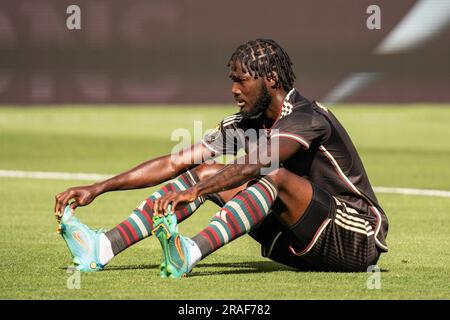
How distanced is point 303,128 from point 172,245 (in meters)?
1.14

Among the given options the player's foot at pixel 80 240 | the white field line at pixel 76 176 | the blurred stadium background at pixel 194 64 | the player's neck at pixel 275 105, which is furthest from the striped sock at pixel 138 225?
the blurred stadium background at pixel 194 64

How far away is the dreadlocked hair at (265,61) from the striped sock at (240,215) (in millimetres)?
840

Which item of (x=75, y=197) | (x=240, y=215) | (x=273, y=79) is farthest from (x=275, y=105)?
(x=75, y=197)

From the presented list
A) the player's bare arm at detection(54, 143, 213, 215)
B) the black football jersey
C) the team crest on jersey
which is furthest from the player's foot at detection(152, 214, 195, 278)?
the team crest on jersey

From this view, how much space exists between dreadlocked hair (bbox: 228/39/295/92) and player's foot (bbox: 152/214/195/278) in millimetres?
1204

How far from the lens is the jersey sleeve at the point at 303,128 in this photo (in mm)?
6555

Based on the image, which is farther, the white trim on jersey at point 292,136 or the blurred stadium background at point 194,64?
the blurred stadium background at point 194,64

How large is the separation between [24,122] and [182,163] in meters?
15.4

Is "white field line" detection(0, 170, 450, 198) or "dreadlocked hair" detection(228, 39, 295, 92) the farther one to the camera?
"white field line" detection(0, 170, 450, 198)

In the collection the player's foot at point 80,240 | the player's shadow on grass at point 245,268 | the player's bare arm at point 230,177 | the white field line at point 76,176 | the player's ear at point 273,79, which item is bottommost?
the white field line at point 76,176

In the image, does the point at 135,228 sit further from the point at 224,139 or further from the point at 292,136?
the point at 292,136

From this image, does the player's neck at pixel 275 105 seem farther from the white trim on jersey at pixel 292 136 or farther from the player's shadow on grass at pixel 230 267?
the player's shadow on grass at pixel 230 267

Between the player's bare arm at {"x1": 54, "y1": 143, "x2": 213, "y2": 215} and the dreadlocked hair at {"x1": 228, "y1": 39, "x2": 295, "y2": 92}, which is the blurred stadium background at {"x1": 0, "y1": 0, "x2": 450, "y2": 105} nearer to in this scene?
the player's bare arm at {"x1": 54, "y1": 143, "x2": 213, "y2": 215}

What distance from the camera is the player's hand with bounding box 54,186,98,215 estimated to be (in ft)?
21.7
